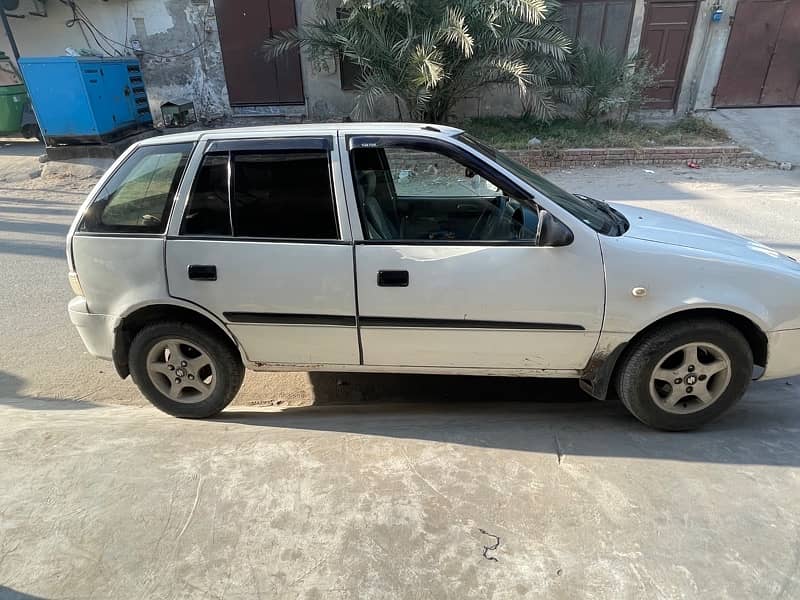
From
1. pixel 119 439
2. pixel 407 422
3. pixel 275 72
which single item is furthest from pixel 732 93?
pixel 119 439

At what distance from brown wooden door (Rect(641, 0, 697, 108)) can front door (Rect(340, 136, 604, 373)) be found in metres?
12.0

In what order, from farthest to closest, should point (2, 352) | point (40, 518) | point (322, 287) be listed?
point (2, 352), point (322, 287), point (40, 518)

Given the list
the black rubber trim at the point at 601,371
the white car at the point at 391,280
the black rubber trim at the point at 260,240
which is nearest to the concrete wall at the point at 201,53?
the white car at the point at 391,280

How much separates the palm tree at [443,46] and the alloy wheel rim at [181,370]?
24.7 ft

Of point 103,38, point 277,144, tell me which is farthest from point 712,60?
point 103,38

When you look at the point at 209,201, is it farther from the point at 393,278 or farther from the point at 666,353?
the point at 666,353

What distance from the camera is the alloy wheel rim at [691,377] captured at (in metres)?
2.87

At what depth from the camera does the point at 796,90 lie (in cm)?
1288

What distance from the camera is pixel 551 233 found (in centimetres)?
270

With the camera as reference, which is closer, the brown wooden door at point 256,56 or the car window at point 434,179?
the car window at point 434,179

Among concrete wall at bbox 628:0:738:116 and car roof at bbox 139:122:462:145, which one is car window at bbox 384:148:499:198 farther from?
concrete wall at bbox 628:0:738:116

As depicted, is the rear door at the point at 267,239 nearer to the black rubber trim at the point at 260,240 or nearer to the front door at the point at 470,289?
the black rubber trim at the point at 260,240

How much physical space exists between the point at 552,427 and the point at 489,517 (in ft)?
3.19

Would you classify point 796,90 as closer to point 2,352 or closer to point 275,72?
point 275,72
